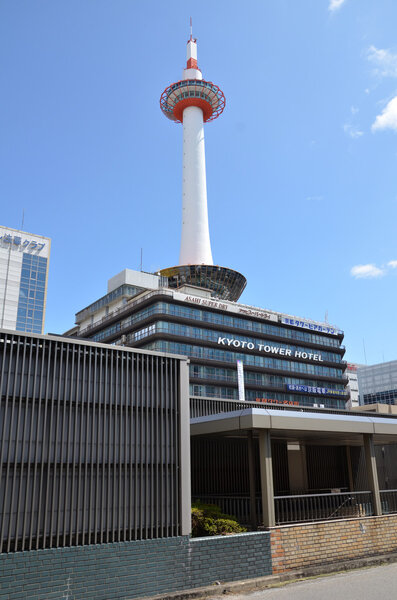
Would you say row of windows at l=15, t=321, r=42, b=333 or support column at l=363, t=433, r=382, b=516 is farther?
row of windows at l=15, t=321, r=42, b=333

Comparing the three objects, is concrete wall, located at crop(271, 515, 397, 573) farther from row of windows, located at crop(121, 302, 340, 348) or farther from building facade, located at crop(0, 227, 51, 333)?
building facade, located at crop(0, 227, 51, 333)

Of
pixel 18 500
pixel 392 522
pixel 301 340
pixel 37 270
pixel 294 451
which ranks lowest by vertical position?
pixel 392 522

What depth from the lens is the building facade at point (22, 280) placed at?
436 feet

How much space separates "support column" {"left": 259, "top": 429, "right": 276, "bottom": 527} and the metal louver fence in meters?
2.77

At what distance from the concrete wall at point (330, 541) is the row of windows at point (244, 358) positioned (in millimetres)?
61913

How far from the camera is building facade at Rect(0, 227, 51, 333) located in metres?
133

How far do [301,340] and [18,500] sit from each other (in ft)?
315

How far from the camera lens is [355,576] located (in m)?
15.3

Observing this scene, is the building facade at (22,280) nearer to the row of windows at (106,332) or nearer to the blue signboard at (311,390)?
the row of windows at (106,332)

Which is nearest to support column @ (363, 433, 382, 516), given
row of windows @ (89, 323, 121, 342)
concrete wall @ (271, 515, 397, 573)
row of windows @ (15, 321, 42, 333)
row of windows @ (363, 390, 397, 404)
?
concrete wall @ (271, 515, 397, 573)

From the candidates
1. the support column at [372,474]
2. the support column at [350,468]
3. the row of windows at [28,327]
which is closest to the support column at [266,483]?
the support column at [372,474]

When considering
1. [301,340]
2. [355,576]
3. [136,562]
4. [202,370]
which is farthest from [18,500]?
[301,340]

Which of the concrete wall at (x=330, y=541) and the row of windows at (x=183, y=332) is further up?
the row of windows at (x=183, y=332)

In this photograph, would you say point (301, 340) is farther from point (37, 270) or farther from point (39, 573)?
point (39, 573)
